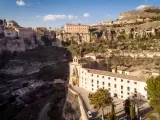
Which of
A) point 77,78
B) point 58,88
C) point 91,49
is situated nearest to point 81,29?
point 91,49

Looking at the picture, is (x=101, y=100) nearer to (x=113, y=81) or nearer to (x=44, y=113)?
(x=113, y=81)

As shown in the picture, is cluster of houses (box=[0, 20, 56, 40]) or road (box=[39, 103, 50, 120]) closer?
road (box=[39, 103, 50, 120])

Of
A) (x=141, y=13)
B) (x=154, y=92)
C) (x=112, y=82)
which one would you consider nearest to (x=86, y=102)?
(x=112, y=82)

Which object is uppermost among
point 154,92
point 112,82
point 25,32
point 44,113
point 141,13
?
point 141,13

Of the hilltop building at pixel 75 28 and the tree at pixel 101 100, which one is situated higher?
the hilltop building at pixel 75 28

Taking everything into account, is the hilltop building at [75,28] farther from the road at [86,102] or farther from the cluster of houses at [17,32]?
the road at [86,102]

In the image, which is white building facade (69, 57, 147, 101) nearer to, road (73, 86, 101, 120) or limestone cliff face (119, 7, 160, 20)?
road (73, 86, 101, 120)

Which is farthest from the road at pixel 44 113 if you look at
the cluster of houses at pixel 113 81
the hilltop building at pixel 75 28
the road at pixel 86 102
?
the hilltop building at pixel 75 28

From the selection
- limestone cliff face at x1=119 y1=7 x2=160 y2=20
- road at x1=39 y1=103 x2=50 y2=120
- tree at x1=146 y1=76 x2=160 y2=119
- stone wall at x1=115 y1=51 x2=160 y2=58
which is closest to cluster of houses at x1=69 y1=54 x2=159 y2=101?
tree at x1=146 y1=76 x2=160 y2=119
